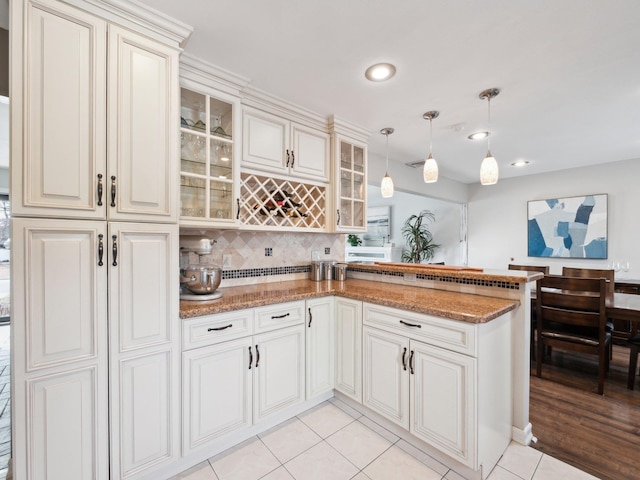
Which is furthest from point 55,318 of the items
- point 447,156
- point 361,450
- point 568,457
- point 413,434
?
point 447,156

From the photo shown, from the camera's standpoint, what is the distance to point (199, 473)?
65.0 inches

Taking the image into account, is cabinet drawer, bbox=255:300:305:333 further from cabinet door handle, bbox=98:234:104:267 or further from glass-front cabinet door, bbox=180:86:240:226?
cabinet door handle, bbox=98:234:104:267

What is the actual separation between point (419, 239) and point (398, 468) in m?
4.56

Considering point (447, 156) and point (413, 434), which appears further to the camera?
point (447, 156)

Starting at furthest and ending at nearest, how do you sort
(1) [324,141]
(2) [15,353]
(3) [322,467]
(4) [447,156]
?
(4) [447,156] < (1) [324,141] < (3) [322,467] < (2) [15,353]

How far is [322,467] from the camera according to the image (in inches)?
66.4

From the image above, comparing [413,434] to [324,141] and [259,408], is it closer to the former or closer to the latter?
[259,408]

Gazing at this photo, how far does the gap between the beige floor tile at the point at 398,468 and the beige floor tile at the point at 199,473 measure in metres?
0.88

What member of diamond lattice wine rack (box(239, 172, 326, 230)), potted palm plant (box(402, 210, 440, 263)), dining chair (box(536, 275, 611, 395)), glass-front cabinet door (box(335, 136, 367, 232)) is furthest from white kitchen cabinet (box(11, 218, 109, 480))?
potted palm plant (box(402, 210, 440, 263))

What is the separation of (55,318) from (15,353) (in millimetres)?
174

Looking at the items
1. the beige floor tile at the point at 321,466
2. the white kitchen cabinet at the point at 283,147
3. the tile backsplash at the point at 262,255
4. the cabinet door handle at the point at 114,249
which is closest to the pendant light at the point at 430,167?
the white kitchen cabinet at the point at 283,147

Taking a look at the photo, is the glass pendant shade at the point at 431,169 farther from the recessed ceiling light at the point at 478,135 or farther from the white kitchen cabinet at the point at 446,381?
the white kitchen cabinet at the point at 446,381

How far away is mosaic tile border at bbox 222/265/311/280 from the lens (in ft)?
8.23

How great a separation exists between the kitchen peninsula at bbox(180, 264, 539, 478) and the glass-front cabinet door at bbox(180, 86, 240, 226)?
0.61 meters
